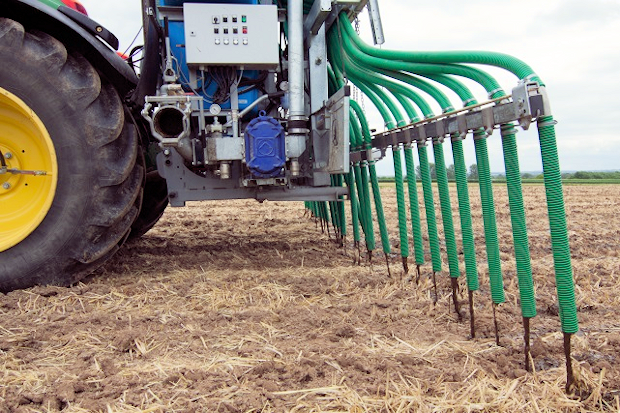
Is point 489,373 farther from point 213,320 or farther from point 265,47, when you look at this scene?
point 265,47

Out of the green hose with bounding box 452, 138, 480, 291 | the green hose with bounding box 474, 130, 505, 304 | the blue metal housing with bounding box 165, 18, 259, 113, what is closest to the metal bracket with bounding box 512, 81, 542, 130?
the green hose with bounding box 474, 130, 505, 304

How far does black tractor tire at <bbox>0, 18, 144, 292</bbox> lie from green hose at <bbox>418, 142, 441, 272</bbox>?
166cm

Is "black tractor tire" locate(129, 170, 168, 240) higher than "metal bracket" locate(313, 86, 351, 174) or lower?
lower

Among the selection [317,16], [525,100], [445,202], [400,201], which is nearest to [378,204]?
[400,201]

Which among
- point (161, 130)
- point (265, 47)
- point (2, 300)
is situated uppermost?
point (265, 47)

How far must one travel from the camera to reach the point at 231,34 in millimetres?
3230

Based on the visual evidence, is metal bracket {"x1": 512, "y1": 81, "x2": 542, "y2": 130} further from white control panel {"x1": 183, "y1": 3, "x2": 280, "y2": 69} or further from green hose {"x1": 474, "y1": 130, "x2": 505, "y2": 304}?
white control panel {"x1": 183, "y1": 3, "x2": 280, "y2": 69}

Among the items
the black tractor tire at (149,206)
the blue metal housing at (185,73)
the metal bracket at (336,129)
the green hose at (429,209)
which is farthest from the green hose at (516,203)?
the black tractor tire at (149,206)

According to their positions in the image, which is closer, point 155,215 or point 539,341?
point 539,341

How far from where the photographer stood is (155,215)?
4500 millimetres

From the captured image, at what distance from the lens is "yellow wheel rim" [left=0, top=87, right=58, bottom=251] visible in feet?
9.96

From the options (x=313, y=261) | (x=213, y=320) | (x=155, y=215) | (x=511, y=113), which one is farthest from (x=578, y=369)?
(x=155, y=215)

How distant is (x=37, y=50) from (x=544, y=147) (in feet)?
8.52

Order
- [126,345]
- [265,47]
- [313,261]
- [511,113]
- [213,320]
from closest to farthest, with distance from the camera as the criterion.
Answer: [511,113] < [126,345] < [213,320] < [265,47] < [313,261]
